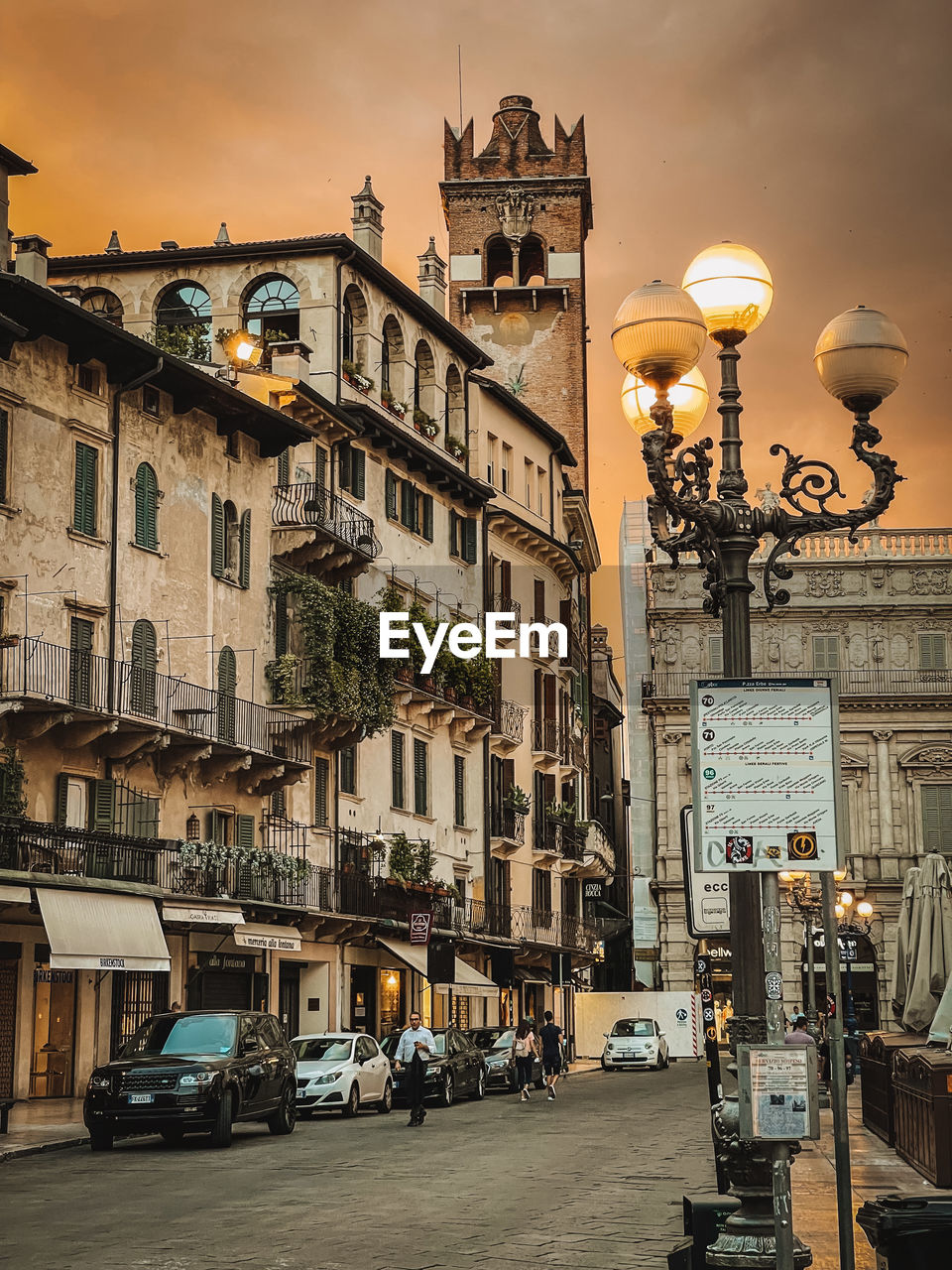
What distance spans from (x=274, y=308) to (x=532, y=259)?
101 feet

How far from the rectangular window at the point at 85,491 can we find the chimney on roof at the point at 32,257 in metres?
3.97

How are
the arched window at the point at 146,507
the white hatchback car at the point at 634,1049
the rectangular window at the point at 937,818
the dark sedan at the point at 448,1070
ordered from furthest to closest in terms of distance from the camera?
1. the rectangular window at the point at 937,818
2. the white hatchback car at the point at 634,1049
3. the arched window at the point at 146,507
4. the dark sedan at the point at 448,1070

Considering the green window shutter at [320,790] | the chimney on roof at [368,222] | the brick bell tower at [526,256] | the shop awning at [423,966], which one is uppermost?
the brick bell tower at [526,256]

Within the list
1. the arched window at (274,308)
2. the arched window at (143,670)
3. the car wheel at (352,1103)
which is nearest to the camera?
the car wheel at (352,1103)

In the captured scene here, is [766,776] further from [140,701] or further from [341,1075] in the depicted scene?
[140,701]

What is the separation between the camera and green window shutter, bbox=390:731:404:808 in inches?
1815

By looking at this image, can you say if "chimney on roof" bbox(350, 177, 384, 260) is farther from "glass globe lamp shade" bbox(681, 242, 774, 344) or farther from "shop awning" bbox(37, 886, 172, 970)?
"glass globe lamp shade" bbox(681, 242, 774, 344)

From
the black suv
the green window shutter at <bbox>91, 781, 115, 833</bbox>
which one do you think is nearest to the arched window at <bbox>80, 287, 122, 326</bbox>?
the green window shutter at <bbox>91, 781, 115, 833</bbox>

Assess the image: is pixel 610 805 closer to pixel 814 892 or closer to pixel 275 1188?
pixel 814 892

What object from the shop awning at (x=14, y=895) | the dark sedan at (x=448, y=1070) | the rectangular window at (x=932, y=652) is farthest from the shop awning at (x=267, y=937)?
the rectangular window at (x=932, y=652)

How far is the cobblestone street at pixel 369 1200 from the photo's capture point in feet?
42.1

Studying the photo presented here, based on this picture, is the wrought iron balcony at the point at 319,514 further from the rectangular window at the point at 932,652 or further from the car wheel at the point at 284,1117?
the rectangular window at the point at 932,652

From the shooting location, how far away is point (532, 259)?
7381 centimetres

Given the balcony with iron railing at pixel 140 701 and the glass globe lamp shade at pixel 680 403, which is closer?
the glass globe lamp shade at pixel 680 403
